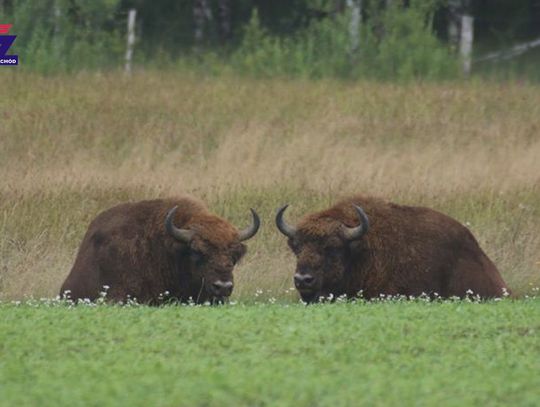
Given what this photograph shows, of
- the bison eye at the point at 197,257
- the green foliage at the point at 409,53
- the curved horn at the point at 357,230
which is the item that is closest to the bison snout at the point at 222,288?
the bison eye at the point at 197,257

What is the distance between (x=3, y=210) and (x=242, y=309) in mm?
7290

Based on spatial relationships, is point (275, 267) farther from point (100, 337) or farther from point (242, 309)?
point (100, 337)

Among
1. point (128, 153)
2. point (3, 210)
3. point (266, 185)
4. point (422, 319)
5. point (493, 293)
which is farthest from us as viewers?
point (128, 153)

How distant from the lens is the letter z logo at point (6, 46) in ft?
104

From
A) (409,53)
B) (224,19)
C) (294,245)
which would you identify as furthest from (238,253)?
(224,19)

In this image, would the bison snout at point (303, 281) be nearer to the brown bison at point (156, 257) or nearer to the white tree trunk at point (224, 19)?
the brown bison at point (156, 257)

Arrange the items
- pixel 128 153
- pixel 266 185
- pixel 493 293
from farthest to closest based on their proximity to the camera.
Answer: pixel 128 153 < pixel 266 185 < pixel 493 293

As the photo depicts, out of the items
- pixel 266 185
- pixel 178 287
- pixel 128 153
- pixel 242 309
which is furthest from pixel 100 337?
pixel 128 153

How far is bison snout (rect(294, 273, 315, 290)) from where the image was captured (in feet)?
57.6

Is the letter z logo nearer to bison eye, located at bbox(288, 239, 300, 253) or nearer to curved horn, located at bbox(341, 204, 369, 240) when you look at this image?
bison eye, located at bbox(288, 239, 300, 253)

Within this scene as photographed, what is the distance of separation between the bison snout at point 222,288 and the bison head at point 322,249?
742 millimetres

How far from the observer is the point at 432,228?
709 inches

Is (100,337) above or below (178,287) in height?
above

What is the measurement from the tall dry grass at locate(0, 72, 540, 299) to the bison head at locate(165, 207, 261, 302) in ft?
5.16
